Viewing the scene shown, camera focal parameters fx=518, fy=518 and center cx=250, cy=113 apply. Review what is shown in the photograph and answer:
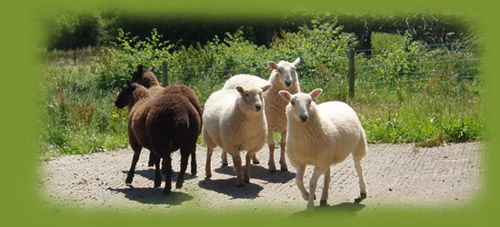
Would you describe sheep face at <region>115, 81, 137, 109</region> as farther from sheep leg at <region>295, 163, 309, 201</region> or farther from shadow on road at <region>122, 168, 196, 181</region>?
sheep leg at <region>295, 163, 309, 201</region>

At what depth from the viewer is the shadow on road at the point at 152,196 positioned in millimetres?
6816

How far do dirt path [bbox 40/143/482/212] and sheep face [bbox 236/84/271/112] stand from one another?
1180mm

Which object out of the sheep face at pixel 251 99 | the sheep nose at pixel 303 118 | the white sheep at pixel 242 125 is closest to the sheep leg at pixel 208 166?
the white sheep at pixel 242 125

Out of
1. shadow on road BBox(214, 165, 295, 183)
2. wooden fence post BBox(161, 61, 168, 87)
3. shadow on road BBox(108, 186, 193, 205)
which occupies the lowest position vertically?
shadow on road BBox(214, 165, 295, 183)

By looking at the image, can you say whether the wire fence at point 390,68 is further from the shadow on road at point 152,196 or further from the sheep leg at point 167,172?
the sheep leg at point 167,172

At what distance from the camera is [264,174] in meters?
8.38

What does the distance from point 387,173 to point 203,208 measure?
119 inches

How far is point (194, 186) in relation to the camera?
25.1 feet

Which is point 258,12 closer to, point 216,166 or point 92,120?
point 92,120

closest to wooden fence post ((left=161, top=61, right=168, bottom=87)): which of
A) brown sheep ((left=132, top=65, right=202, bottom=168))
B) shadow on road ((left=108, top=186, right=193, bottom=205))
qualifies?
brown sheep ((left=132, top=65, right=202, bottom=168))

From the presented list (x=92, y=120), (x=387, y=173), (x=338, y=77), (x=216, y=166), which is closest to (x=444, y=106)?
(x=338, y=77)

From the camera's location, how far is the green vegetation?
10.4 metres

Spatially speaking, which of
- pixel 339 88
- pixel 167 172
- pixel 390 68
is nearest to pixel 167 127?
pixel 167 172

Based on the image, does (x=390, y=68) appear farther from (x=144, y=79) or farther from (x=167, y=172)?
(x=167, y=172)
